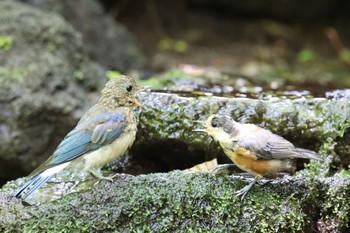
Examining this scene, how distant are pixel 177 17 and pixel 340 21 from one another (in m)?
3.75

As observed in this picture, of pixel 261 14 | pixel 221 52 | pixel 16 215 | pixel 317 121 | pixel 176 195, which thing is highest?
pixel 261 14

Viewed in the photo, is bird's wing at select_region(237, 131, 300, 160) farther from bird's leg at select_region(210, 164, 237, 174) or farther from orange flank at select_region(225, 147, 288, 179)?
bird's leg at select_region(210, 164, 237, 174)

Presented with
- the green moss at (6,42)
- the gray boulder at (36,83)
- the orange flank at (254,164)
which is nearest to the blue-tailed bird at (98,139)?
the orange flank at (254,164)

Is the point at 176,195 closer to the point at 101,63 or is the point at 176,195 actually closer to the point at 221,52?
the point at 101,63

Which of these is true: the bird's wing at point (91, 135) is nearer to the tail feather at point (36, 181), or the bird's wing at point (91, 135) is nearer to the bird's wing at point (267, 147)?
the tail feather at point (36, 181)

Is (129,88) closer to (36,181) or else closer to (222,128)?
(222,128)

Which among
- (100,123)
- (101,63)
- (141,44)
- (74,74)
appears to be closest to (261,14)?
(141,44)

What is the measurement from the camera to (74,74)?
8.90 metres

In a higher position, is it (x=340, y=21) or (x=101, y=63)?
(x=340, y=21)

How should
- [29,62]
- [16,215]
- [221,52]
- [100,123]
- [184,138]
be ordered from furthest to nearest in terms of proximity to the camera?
[221,52] < [29,62] < [184,138] < [100,123] < [16,215]

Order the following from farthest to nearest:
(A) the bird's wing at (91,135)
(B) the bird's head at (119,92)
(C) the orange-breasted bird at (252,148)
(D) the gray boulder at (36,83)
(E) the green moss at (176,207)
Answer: (D) the gray boulder at (36,83) → (B) the bird's head at (119,92) → (A) the bird's wing at (91,135) → (C) the orange-breasted bird at (252,148) → (E) the green moss at (176,207)

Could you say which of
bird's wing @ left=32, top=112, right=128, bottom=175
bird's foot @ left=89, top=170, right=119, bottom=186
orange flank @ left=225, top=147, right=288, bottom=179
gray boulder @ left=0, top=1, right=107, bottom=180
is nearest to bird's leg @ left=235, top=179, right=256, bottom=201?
orange flank @ left=225, top=147, right=288, bottom=179

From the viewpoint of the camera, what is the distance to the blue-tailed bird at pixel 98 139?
17.3 ft

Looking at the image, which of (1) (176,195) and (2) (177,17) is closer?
(1) (176,195)
